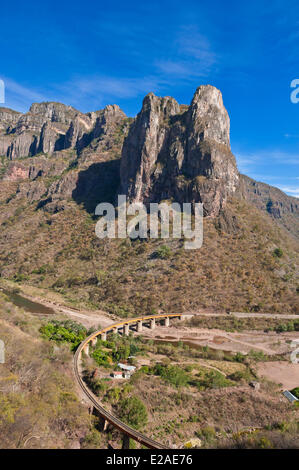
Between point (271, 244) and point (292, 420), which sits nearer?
point (292, 420)

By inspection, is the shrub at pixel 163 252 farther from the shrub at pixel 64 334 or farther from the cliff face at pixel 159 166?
the shrub at pixel 64 334

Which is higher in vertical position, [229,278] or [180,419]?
[229,278]

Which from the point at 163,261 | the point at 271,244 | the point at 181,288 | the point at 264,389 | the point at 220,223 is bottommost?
the point at 264,389

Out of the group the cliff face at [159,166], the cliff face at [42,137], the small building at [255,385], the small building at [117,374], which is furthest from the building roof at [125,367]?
the cliff face at [42,137]

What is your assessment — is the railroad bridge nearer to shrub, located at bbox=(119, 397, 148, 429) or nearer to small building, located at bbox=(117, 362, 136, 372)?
small building, located at bbox=(117, 362, 136, 372)

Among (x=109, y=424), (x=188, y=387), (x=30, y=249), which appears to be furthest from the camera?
(x=30, y=249)

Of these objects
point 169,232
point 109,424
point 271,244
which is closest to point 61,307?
point 169,232

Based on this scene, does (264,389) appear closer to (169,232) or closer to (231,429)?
(231,429)
